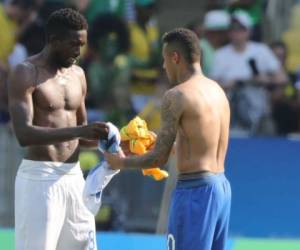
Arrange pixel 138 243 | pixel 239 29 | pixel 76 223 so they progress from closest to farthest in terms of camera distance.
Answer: pixel 76 223 < pixel 138 243 < pixel 239 29

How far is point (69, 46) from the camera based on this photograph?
6398 mm

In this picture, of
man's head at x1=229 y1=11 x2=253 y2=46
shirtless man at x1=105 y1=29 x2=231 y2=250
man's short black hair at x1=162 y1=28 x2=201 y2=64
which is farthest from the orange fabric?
man's head at x1=229 y1=11 x2=253 y2=46

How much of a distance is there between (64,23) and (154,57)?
585 cm

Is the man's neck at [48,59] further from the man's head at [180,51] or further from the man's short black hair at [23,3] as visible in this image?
the man's short black hair at [23,3]

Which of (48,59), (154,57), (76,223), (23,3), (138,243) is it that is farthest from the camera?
(23,3)

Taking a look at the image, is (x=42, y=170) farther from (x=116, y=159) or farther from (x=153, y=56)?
(x=153, y=56)

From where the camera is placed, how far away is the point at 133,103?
1197 centimetres

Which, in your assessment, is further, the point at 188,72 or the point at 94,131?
the point at 188,72

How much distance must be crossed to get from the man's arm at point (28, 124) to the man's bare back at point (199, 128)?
523 millimetres

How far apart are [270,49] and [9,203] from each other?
11.4ft

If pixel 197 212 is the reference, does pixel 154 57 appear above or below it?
above

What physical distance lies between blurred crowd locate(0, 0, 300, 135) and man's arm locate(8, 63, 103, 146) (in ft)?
16.9

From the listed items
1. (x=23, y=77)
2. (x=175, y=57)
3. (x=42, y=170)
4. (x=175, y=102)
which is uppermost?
(x=175, y=57)

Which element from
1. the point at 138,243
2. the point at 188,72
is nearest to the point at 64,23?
the point at 188,72
